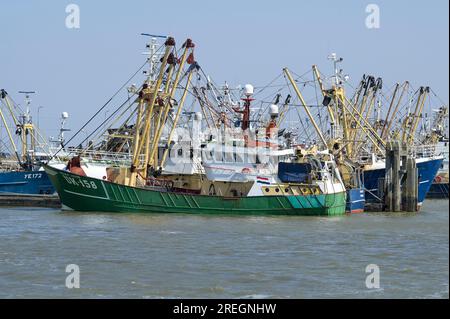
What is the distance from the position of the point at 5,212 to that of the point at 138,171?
7.71 meters

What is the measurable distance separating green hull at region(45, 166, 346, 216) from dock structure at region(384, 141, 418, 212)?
9.17 m

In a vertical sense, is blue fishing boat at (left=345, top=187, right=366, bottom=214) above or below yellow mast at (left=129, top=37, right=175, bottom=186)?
below

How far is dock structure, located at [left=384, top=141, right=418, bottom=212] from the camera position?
53.1m

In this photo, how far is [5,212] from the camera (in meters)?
49.2

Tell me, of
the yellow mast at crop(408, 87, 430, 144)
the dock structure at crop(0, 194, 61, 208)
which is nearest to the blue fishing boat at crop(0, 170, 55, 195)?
the dock structure at crop(0, 194, 61, 208)

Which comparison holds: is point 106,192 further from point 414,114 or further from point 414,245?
point 414,114

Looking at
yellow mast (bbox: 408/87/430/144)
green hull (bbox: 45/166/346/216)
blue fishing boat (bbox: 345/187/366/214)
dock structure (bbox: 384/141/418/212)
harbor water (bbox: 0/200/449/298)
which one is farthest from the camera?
yellow mast (bbox: 408/87/430/144)

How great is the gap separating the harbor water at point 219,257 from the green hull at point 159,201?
76.2 inches

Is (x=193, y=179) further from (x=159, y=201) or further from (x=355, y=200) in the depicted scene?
(x=355, y=200)

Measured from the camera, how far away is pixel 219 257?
92.5 ft

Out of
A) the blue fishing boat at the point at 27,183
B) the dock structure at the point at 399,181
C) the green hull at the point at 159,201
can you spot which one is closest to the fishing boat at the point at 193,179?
the green hull at the point at 159,201

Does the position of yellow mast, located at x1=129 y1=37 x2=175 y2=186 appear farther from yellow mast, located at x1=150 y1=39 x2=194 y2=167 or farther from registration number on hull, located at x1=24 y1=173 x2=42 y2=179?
registration number on hull, located at x1=24 y1=173 x2=42 y2=179

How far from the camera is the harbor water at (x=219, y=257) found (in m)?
22.5
